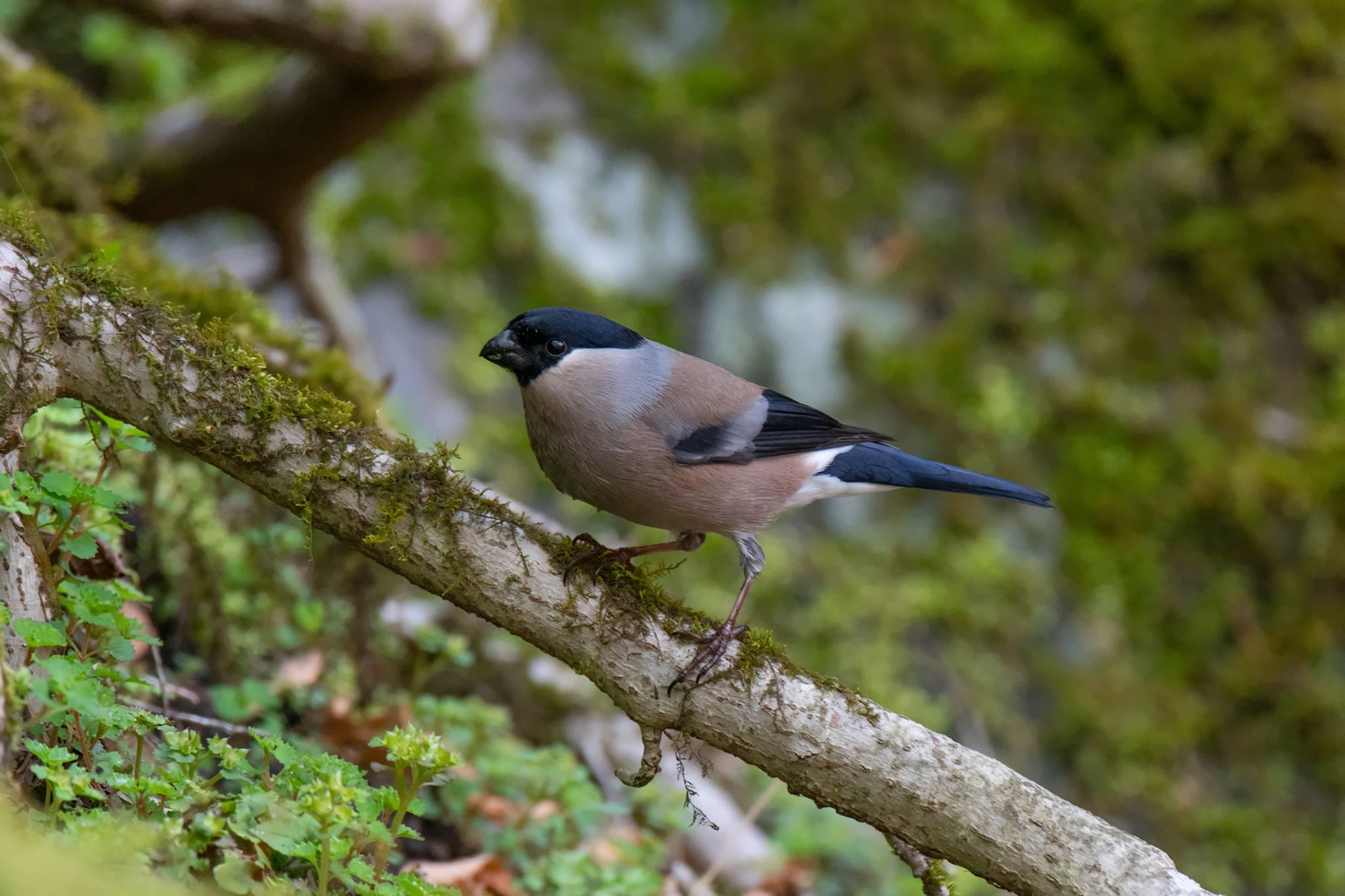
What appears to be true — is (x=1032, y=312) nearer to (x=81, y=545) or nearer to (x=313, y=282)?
(x=313, y=282)

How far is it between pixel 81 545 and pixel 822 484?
2.31 metres

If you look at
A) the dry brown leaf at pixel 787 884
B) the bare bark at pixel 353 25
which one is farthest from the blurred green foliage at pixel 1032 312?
the dry brown leaf at pixel 787 884

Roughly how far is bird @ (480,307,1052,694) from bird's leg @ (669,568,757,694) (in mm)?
304

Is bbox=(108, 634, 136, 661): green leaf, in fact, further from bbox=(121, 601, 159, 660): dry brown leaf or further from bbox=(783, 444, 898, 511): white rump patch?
bbox=(783, 444, 898, 511): white rump patch

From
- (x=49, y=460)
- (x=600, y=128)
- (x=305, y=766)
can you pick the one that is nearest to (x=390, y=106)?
(x=600, y=128)

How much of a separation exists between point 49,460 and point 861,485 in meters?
2.56

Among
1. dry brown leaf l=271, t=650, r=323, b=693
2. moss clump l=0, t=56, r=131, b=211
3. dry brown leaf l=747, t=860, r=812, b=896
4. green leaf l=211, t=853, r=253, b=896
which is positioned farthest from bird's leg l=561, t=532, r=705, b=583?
moss clump l=0, t=56, r=131, b=211

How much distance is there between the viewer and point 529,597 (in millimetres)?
2648

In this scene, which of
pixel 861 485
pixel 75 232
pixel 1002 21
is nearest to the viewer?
pixel 75 232

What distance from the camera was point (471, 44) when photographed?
17.3 feet

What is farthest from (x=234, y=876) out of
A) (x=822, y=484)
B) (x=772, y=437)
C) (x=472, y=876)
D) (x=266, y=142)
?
(x=266, y=142)

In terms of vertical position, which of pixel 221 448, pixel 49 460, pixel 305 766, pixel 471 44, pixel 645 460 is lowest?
pixel 305 766

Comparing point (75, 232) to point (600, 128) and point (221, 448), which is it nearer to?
point (221, 448)

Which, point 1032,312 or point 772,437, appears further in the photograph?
point 1032,312
